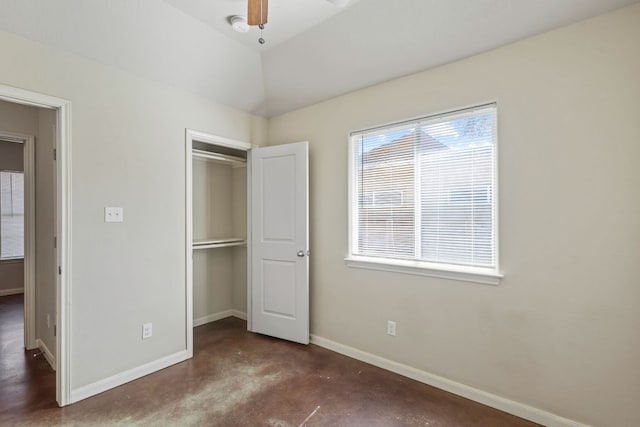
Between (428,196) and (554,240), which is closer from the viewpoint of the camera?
(554,240)

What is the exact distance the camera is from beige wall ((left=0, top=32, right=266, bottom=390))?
89.0 inches

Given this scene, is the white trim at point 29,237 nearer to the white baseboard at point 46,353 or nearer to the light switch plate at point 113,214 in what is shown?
the white baseboard at point 46,353

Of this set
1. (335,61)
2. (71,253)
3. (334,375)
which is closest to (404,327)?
(334,375)

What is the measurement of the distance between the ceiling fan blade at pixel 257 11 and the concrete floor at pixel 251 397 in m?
2.40

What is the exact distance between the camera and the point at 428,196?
8.46ft

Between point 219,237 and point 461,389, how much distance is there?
127 inches

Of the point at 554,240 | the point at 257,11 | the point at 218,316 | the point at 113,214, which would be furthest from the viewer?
the point at 218,316

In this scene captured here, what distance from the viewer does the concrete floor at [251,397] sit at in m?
2.06

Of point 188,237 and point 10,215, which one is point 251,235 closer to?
point 188,237

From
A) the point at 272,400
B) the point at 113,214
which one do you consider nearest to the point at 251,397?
the point at 272,400

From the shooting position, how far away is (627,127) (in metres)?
1.78

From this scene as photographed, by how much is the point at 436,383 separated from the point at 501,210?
146 cm

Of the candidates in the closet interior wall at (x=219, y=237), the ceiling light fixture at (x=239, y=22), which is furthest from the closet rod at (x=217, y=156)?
the ceiling light fixture at (x=239, y=22)

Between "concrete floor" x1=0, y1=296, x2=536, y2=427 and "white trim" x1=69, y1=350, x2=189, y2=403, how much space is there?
48mm
